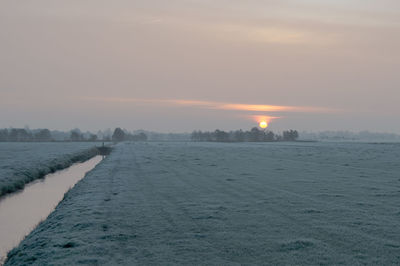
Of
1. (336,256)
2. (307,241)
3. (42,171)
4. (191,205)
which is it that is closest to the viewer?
(336,256)

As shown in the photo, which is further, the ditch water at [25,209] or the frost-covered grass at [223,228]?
the ditch water at [25,209]

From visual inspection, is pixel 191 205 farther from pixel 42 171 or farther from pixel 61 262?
pixel 42 171

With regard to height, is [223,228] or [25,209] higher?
[223,228]

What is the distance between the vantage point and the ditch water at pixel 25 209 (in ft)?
49.9

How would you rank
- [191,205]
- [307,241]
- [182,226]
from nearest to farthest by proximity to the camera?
[307,241], [182,226], [191,205]

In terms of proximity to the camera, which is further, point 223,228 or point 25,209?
point 25,209

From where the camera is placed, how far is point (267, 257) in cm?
995

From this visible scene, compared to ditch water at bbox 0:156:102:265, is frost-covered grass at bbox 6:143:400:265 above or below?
above

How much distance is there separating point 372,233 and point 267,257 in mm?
4374

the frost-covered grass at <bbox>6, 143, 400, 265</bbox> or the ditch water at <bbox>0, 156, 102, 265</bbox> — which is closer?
the frost-covered grass at <bbox>6, 143, 400, 265</bbox>

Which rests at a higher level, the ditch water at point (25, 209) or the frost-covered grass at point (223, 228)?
the frost-covered grass at point (223, 228)

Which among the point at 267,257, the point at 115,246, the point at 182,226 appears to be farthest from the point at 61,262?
the point at 267,257

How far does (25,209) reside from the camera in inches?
826

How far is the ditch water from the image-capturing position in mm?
15203
